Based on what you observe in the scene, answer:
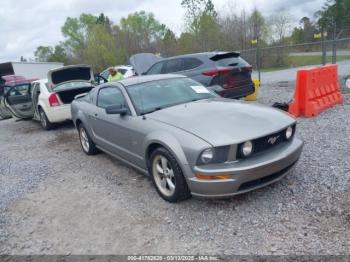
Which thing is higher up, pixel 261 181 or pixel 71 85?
pixel 71 85

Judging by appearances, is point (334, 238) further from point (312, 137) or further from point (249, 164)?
point (312, 137)

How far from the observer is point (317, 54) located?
2131cm

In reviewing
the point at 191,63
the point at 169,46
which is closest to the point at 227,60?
the point at 191,63

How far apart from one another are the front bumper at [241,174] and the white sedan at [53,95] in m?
6.28

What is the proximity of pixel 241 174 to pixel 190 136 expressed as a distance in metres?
0.67

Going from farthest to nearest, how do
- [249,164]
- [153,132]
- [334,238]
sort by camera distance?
1. [153,132]
2. [249,164]
3. [334,238]

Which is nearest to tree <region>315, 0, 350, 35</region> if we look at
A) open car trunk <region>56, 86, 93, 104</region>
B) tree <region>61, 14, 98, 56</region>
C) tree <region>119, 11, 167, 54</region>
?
tree <region>119, 11, 167, 54</region>

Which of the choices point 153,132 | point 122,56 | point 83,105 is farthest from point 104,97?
point 122,56

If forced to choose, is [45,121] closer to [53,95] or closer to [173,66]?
[53,95]

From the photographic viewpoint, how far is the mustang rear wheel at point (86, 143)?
598 cm

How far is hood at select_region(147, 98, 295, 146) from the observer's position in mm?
3314

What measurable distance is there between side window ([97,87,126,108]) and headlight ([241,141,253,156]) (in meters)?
2.02

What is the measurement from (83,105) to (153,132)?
9.04 ft

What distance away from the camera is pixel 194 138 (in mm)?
3334
